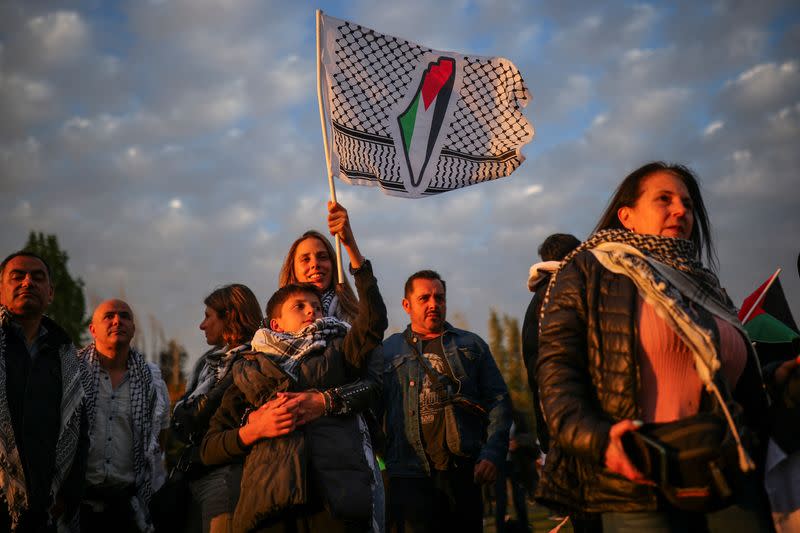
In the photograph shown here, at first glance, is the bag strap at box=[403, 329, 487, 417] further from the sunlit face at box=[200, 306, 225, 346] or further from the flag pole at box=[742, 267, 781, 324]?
the flag pole at box=[742, 267, 781, 324]

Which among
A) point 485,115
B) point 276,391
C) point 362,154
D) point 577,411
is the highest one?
point 485,115

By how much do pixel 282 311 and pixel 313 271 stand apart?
107 centimetres

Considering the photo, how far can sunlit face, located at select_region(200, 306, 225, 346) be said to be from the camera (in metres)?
5.21

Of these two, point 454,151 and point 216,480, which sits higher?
point 454,151

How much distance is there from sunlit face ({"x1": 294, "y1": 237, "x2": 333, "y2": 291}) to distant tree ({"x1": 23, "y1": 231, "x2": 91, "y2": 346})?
28614mm

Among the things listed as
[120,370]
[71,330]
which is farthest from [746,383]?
[71,330]

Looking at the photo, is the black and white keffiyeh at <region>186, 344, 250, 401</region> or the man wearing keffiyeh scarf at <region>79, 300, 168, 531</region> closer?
the black and white keffiyeh at <region>186, 344, 250, 401</region>

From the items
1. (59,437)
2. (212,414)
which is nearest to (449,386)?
(212,414)

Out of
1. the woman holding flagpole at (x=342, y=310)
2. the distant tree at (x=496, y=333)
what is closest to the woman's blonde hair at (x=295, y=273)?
the woman holding flagpole at (x=342, y=310)

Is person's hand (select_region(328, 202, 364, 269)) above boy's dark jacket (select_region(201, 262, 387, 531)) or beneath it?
above

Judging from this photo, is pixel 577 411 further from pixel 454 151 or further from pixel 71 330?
pixel 71 330

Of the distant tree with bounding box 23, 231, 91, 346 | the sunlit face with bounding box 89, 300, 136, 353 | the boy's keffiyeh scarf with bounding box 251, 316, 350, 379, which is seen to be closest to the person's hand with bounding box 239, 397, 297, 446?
the boy's keffiyeh scarf with bounding box 251, 316, 350, 379

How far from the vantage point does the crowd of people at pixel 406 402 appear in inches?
102

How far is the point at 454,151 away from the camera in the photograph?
5555 mm
